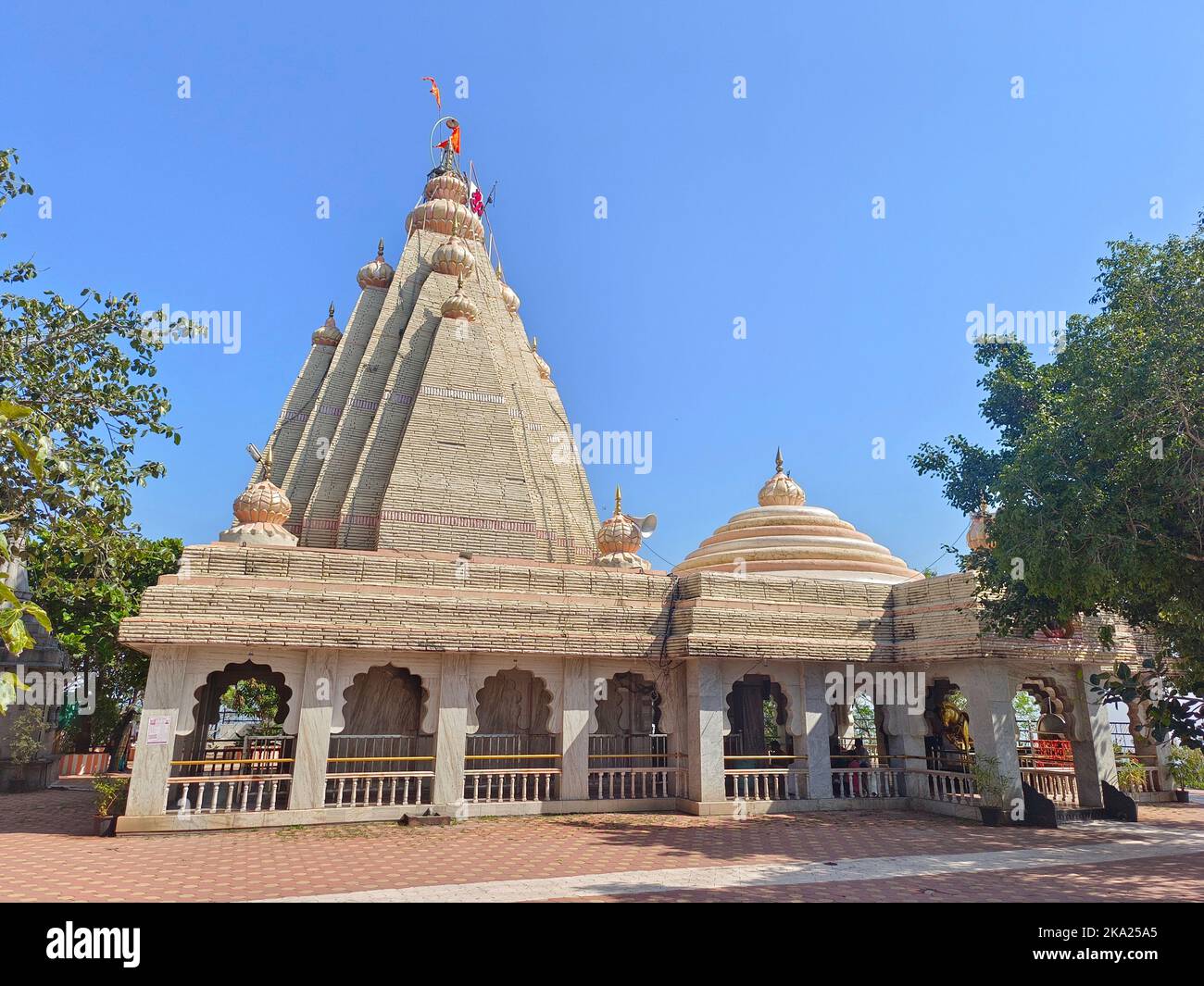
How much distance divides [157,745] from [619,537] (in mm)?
10921

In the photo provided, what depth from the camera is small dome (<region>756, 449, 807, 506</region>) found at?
2353cm

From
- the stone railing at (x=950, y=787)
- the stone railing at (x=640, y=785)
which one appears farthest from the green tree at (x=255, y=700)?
the stone railing at (x=950, y=787)

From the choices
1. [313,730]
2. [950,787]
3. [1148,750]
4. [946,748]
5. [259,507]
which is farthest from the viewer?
[1148,750]

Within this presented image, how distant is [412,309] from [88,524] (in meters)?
12.6

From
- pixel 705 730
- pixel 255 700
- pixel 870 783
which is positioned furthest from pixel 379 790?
pixel 255 700

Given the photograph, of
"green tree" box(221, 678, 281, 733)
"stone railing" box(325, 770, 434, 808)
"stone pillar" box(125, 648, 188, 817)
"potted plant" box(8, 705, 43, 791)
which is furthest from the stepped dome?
"potted plant" box(8, 705, 43, 791)

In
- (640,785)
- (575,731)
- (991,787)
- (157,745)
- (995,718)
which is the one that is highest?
(995,718)

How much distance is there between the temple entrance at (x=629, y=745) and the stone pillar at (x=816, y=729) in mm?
2732

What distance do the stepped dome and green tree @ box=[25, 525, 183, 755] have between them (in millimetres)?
13732

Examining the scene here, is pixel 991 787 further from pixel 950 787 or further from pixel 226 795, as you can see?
pixel 226 795

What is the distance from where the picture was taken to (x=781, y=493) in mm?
23625
